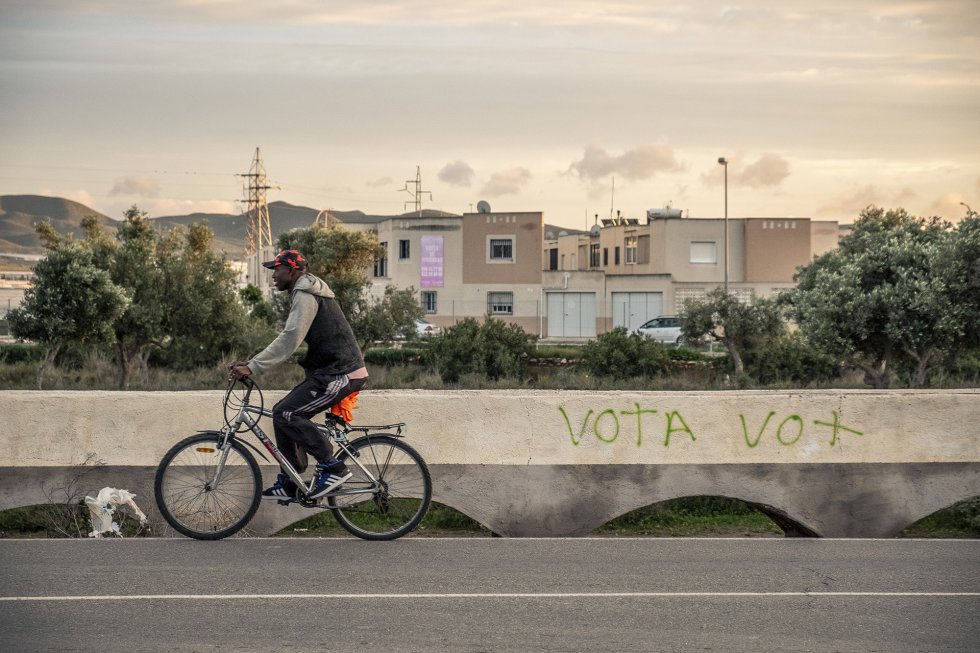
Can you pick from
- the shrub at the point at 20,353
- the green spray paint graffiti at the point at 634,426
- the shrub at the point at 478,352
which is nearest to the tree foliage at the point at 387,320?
the shrub at the point at 478,352

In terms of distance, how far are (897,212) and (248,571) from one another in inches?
1580

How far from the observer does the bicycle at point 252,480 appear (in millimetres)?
8000

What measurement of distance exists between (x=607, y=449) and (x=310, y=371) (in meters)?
2.28

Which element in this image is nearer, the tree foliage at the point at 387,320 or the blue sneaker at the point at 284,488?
the blue sneaker at the point at 284,488

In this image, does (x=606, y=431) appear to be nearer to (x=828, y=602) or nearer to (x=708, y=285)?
(x=828, y=602)

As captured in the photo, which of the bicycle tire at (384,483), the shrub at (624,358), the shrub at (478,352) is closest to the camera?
the bicycle tire at (384,483)

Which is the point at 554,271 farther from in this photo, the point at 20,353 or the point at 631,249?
the point at 20,353

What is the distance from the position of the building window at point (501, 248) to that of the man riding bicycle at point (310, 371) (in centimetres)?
6468

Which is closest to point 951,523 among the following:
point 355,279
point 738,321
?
point 738,321

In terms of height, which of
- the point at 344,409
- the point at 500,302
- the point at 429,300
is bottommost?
the point at 344,409

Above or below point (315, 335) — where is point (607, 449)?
below

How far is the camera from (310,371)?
7965 mm

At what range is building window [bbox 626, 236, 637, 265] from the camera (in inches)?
3223

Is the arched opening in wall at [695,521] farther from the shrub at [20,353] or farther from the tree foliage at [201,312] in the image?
the shrub at [20,353]
